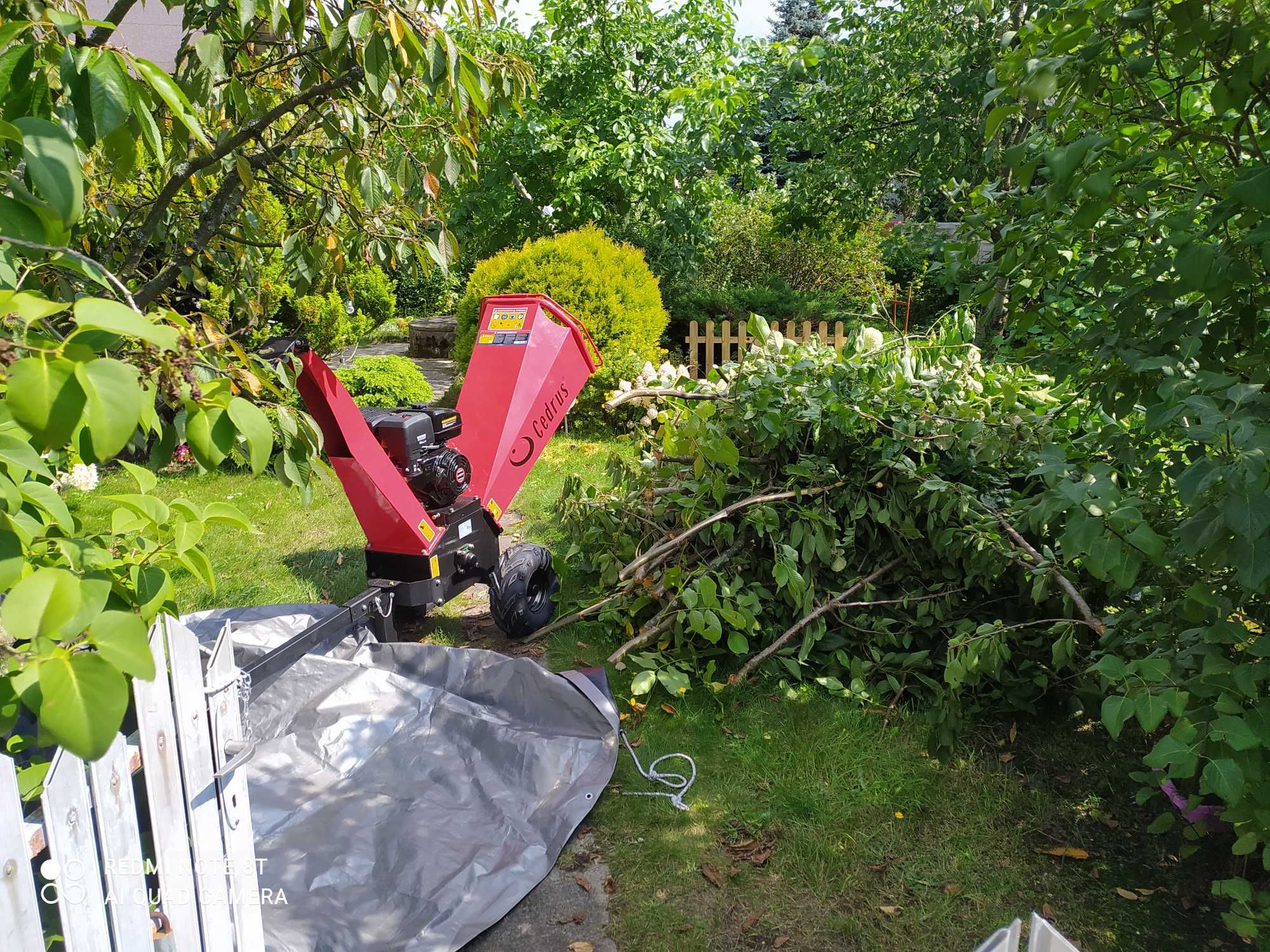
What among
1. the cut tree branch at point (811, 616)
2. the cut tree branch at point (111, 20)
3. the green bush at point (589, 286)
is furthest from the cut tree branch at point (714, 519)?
the green bush at point (589, 286)

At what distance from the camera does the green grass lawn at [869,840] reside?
2.46 m

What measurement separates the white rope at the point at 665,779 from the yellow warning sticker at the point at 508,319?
2046mm

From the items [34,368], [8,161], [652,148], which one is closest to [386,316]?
[652,148]

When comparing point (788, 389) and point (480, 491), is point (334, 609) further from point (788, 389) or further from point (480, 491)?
point (788, 389)

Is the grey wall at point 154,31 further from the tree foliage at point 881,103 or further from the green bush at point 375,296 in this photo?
the tree foliage at point 881,103

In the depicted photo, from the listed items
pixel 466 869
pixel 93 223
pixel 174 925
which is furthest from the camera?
pixel 93 223

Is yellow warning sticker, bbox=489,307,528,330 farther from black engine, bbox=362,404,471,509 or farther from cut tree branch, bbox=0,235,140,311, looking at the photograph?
cut tree branch, bbox=0,235,140,311

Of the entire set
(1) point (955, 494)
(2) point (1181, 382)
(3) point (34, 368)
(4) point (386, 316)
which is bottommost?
(4) point (386, 316)

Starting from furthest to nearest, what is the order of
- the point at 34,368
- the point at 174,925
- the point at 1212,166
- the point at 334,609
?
1. the point at 334,609
2. the point at 1212,166
3. the point at 174,925
4. the point at 34,368

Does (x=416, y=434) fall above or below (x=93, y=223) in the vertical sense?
below

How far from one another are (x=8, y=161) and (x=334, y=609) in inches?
97.2

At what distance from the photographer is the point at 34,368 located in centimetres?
75

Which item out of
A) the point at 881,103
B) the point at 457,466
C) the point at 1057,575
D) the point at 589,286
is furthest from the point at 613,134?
the point at 1057,575

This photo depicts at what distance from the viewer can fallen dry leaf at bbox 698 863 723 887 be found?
266 centimetres
